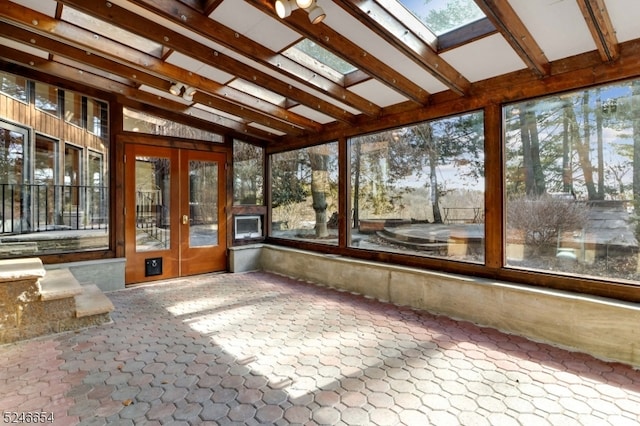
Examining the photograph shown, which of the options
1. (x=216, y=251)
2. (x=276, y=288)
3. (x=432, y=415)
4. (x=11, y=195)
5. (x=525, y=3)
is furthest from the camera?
(x=216, y=251)

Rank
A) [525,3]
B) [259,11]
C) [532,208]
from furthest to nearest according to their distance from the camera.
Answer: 1. [532,208]
2. [259,11]
3. [525,3]

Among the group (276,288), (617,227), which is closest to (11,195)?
(276,288)

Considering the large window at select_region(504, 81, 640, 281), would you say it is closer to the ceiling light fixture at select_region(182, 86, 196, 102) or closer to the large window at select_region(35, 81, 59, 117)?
the ceiling light fixture at select_region(182, 86, 196, 102)

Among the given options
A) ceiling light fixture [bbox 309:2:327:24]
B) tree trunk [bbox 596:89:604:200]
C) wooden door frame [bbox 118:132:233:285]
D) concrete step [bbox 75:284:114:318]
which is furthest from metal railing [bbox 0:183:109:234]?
tree trunk [bbox 596:89:604:200]

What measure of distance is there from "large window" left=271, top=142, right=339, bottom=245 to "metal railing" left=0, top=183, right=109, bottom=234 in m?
2.97

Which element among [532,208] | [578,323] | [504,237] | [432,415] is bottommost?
[432,415]

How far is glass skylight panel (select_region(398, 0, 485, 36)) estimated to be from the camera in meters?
2.69

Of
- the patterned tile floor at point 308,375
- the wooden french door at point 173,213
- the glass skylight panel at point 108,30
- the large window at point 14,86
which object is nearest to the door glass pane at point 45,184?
the large window at point 14,86

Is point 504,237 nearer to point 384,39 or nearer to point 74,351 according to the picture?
point 384,39

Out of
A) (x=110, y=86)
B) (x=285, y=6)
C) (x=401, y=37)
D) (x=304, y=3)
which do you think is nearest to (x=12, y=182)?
(x=110, y=86)

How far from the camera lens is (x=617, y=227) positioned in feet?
9.85

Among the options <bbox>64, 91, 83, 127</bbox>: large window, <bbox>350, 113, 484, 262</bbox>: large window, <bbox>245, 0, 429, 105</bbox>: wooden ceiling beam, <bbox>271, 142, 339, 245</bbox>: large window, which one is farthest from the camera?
<bbox>271, 142, 339, 245</bbox>: large window

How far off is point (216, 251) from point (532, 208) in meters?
5.10

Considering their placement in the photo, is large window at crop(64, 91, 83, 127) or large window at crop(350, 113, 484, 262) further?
large window at crop(64, 91, 83, 127)
